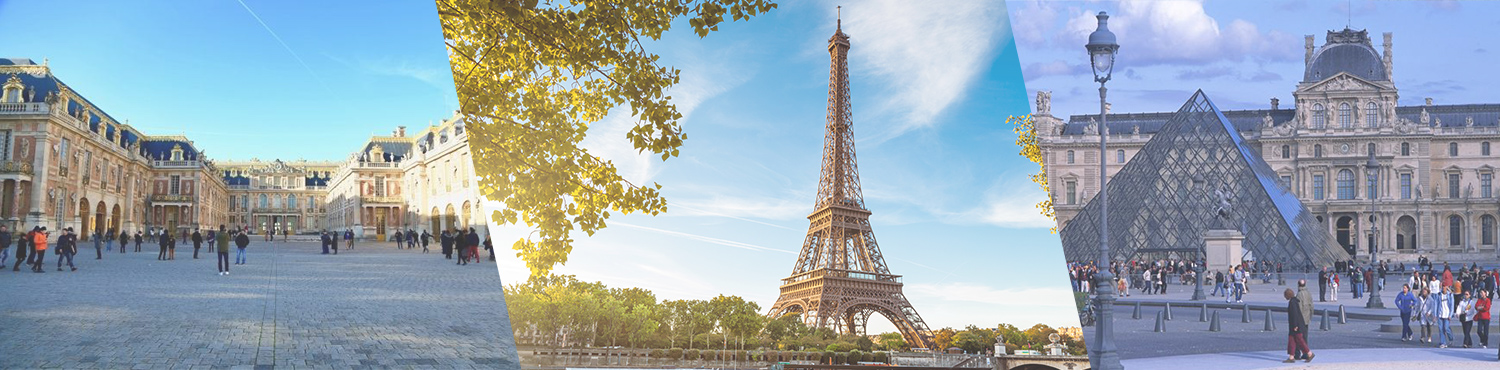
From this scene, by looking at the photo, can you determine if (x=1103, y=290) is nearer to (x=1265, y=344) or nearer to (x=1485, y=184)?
(x=1265, y=344)

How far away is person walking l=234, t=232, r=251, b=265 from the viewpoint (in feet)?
15.0

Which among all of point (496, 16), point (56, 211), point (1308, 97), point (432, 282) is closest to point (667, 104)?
point (496, 16)

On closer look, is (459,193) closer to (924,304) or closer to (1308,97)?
(924,304)

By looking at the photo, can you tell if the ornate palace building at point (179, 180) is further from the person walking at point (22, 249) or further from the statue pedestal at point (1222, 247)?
the statue pedestal at point (1222, 247)

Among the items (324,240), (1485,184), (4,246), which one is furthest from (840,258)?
(1485,184)

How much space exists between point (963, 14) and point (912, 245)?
1039 millimetres

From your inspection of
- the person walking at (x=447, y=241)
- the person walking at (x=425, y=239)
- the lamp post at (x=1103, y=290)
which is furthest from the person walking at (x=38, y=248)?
the lamp post at (x=1103, y=290)

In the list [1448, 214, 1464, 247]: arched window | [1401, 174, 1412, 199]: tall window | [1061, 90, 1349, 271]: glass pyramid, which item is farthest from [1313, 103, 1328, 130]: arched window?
[1061, 90, 1349, 271]: glass pyramid

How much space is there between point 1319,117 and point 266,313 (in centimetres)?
8980

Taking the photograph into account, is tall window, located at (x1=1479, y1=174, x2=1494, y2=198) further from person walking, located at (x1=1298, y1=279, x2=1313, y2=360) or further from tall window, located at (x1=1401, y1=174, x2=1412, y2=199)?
person walking, located at (x1=1298, y1=279, x2=1313, y2=360)

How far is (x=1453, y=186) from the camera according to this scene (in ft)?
268

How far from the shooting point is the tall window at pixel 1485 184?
8062 centimetres

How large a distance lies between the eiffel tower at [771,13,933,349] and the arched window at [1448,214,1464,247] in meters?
89.7

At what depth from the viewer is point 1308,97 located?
267 ft
